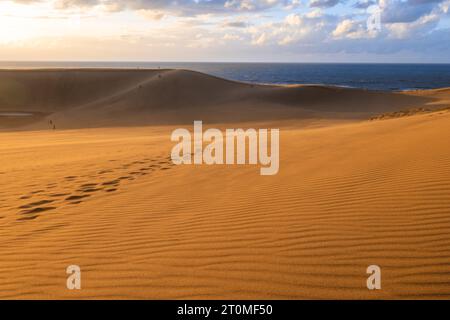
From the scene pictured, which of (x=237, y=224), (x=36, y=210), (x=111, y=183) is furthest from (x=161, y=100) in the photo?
(x=237, y=224)

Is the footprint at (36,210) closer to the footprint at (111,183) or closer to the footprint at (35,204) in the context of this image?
the footprint at (35,204)

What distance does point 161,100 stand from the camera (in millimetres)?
31859

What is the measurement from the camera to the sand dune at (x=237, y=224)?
3.38 meters

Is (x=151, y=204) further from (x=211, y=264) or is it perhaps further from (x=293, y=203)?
(x=211, y=264)

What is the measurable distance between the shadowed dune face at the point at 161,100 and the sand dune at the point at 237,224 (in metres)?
15.4

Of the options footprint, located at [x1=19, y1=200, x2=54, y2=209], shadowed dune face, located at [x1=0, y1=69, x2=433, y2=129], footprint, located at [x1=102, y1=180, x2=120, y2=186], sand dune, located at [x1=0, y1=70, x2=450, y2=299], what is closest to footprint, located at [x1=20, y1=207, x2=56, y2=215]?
sand dune, located at [x1=0, y1=70, x2=450, y2=299]

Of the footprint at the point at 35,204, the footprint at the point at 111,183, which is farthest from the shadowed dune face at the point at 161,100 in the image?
the footprint at the point at 35,204

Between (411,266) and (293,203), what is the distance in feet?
6.47

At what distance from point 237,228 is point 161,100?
28.2m

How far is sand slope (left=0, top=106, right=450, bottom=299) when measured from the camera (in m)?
3.38

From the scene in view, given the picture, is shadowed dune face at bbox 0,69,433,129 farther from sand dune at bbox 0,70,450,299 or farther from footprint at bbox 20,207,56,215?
footprint at bbox 20,207,56,215

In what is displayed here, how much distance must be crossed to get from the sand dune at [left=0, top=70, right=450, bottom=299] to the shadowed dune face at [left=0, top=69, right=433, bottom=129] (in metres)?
15.4

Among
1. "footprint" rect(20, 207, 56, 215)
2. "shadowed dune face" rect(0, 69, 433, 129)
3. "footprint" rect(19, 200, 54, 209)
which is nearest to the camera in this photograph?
"footprint" rect(20, 207, 56, 215)

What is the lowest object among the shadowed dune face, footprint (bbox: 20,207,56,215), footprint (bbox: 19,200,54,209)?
footprint (bbox: 20,207,56,215)
